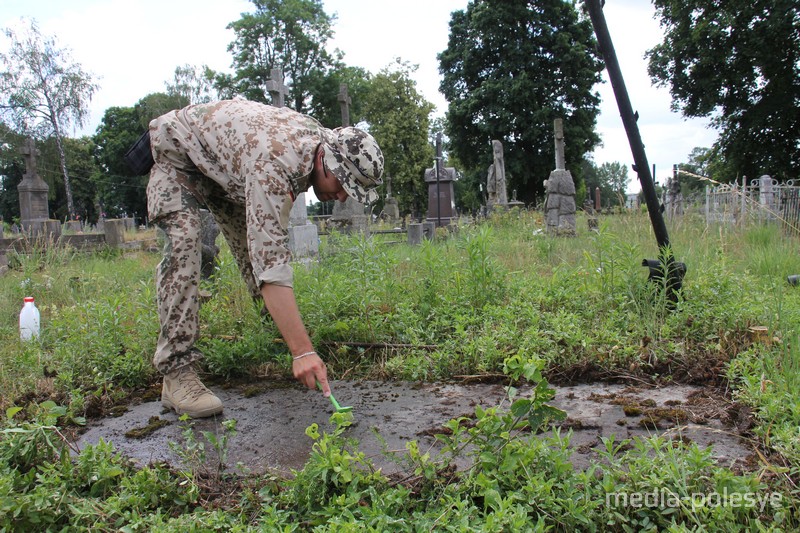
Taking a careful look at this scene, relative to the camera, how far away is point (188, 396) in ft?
8.82

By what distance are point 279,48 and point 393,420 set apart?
1579 inches

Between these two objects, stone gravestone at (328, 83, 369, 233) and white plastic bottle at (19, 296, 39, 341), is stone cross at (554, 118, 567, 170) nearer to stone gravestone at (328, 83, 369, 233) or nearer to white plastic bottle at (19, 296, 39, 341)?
stone gravestone at (328, 83, 369, 233)

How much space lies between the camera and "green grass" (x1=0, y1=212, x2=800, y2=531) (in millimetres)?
1602

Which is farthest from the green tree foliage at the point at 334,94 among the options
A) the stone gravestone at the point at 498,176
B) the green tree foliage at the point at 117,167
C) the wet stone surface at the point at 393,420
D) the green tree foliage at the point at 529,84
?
the wet stone surface at the point at 393,420

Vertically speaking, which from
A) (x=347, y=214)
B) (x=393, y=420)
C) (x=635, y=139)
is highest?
(x=635, y=139)

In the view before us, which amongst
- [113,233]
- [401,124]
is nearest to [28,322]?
[113,233]

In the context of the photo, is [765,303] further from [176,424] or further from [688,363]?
[176,424]

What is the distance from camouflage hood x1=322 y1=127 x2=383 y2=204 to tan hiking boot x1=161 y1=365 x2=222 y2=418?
1250 mm

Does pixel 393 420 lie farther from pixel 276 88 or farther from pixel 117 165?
pixel 117 165

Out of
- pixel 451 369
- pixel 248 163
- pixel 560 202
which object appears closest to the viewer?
pixel 248 163

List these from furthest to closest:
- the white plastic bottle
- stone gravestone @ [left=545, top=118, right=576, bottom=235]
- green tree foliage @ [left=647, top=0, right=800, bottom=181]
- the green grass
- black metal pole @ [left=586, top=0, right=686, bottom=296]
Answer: green tree foliage @ [left=647, top=0, right=800, bottom=181] → stone gravestone @ [left=545, top=118, right=576, bottom=235] → the white plastic bottle → black metal pole @ [left=586, top=0, right=686, bottom=296] → the green grass

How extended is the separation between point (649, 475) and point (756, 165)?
27.6 m

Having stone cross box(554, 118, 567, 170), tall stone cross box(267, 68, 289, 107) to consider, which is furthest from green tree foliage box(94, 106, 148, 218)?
tall stone cross box(267, 68, 289, 107)

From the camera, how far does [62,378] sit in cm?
306
